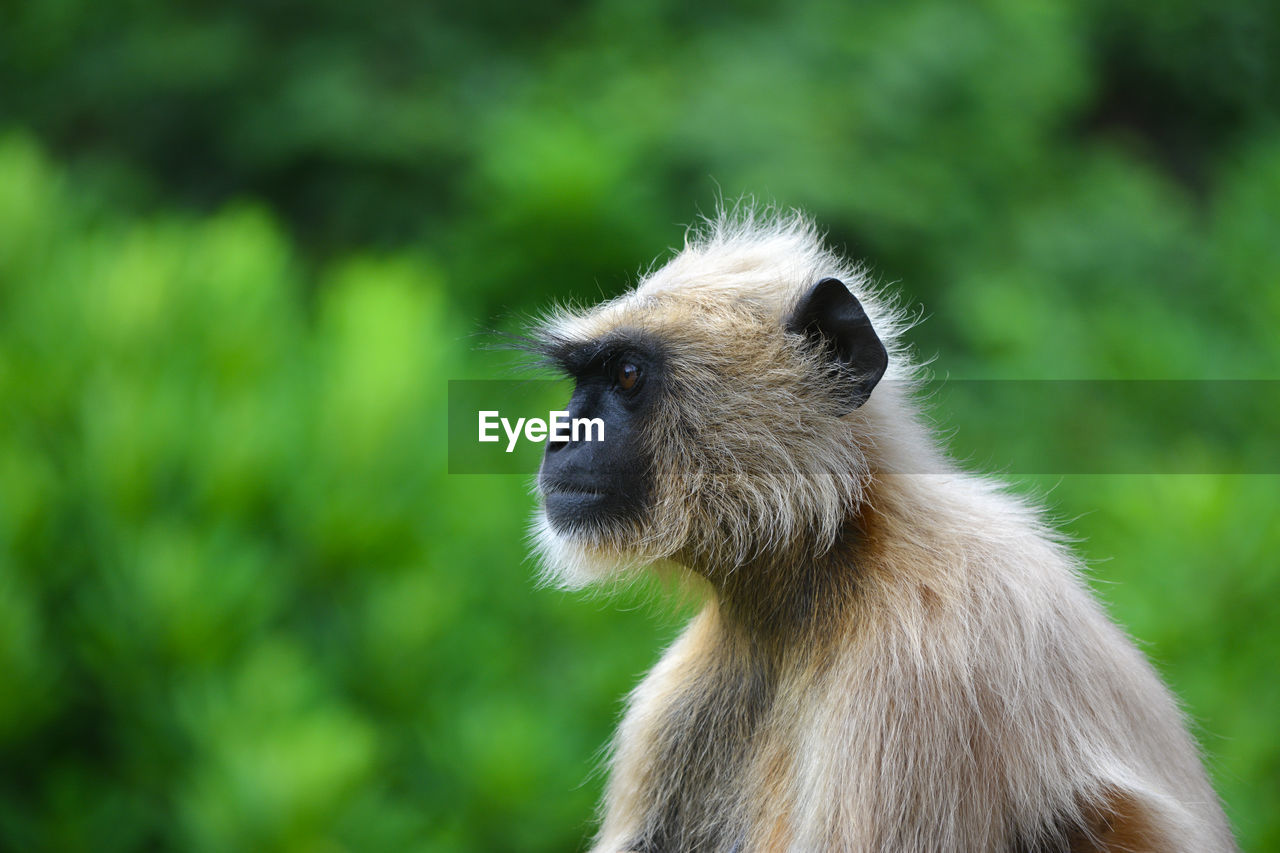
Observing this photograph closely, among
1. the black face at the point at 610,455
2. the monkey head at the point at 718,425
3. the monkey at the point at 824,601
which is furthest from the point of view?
the black face at the point at 610,455

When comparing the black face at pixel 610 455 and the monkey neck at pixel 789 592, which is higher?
the black face at pixel 610 455

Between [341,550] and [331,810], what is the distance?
6.04 feet

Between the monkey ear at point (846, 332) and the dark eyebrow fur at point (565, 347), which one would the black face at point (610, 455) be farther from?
the monkey ear at point (846, 332)

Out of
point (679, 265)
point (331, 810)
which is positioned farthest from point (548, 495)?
point (331, 810)

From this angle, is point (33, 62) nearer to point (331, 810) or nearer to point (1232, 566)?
point (331, 810)


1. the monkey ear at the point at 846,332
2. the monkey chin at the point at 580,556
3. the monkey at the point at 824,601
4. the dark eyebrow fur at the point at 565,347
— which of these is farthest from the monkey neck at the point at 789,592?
the dark eyebrow fur at the point at 565,347

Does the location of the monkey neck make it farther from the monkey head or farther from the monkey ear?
the monkey ear

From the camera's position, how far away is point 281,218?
10.1m

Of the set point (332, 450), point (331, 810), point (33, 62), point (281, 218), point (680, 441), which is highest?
point (33, 62)

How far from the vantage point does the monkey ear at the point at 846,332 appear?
3.14 m

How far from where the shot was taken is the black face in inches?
130

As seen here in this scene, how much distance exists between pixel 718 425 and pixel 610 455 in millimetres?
315

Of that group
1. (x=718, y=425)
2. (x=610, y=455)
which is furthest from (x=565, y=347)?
(x=718, y=425)

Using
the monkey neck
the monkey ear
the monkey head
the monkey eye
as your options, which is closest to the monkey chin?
the monkey head
